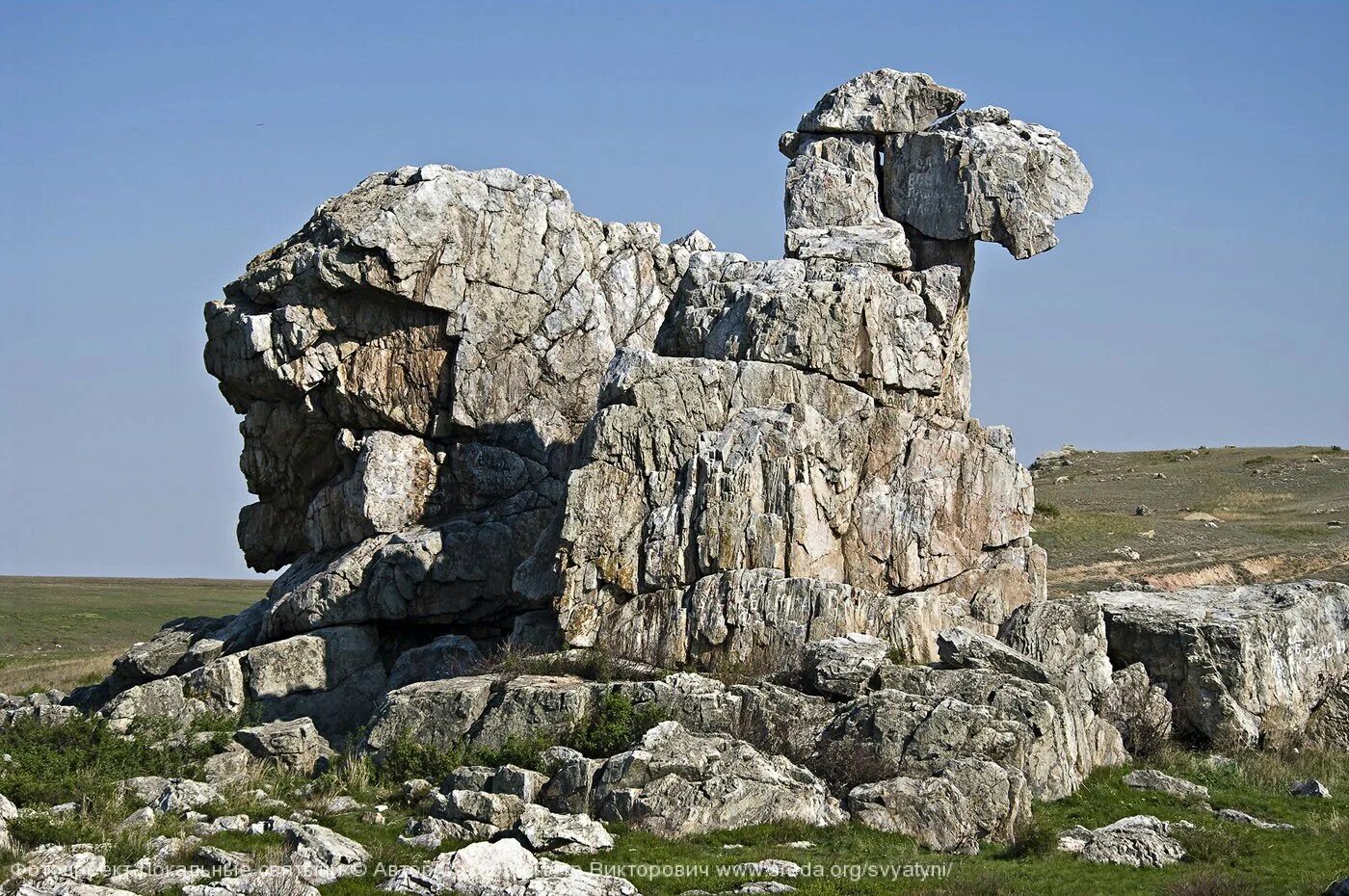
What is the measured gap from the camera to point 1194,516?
268ft

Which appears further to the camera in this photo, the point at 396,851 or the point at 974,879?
the point at 396,851

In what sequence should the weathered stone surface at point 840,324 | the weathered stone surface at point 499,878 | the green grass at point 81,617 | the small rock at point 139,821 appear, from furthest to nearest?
the green grass at point 81,617
the weathered stone surface at point 840,324
the small rock at point 139,821
the weathered stone surface at point 499,878

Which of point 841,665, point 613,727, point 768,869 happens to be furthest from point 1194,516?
point 768,869

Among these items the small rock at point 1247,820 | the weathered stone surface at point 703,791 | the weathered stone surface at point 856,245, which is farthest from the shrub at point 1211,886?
the weathered stone surface at point 856,245

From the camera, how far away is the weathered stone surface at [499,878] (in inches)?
936

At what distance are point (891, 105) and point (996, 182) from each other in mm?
5435

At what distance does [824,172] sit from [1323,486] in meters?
55.3

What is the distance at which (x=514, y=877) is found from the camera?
24.4 metres

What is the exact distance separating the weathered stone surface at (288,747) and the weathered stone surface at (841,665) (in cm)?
1232

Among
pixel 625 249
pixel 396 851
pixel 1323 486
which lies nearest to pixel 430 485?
pixel 625 249

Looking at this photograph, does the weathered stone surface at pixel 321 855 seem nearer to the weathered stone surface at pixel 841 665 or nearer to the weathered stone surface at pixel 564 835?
the weathered stone surface at pixel 564 835

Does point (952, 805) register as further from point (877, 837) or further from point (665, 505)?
point (665, 505)

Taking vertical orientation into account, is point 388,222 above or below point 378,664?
above

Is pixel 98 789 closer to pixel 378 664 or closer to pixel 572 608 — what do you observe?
pixel 572 608
